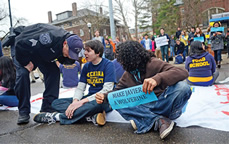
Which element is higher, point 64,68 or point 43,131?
point 64,68

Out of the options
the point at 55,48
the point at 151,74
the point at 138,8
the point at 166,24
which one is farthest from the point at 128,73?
the point at 166,24

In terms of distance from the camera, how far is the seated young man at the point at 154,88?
1.80 metres

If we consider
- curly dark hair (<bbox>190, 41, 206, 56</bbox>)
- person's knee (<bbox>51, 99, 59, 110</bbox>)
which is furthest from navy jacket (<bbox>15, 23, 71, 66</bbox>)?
curly dark hair (<bbox>190, 41, 206, 56</bbox>)

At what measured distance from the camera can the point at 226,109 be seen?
252 cm

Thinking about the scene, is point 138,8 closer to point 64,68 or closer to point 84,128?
point 64,68

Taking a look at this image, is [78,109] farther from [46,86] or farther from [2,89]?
[2,89]

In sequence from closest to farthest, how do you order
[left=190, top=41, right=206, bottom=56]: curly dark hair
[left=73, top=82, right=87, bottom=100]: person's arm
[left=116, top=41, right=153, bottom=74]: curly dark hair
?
1. [left=116, top=41, right=153, bottom=74]: curly dark hair
2. [left=73, top=82, right=87, bottom=100]: person's arm
3. [left=190, top=41, right=206, bottom=56]: curly dark hair

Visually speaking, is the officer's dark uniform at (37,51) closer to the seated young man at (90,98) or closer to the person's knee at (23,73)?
the person's knee at (23,73)

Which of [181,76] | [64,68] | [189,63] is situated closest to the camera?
[181,76]

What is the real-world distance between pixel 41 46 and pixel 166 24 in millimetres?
31136

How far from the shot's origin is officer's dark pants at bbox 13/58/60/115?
8.71 feet

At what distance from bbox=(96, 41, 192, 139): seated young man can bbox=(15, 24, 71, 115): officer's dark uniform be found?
34.7 inches

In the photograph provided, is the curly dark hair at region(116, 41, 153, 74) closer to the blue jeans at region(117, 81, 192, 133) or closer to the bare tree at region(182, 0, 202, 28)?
the blue jeans at region(117, 81, 192, 133)

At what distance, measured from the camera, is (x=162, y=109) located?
2.00m
